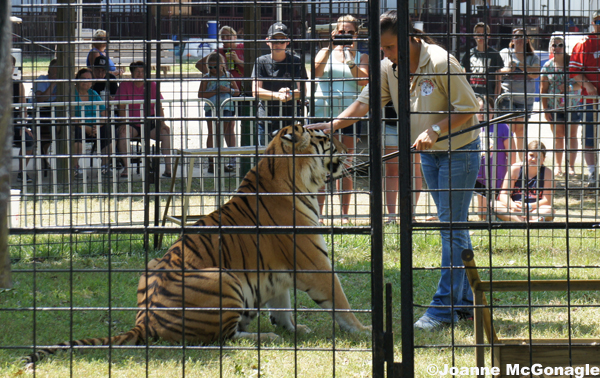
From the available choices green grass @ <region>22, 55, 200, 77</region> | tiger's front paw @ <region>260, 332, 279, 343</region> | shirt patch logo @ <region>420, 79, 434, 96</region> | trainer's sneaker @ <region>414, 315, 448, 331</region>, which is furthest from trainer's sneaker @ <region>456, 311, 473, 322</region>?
green grass @ <region>22, 55, 200, 77</region>

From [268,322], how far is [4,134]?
3102 mm

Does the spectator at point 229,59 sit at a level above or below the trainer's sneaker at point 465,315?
above

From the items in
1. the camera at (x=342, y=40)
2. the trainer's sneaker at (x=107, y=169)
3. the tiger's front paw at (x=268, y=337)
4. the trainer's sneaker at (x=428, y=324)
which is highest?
the camera at (x=342, y=40)

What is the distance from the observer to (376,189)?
2.83m

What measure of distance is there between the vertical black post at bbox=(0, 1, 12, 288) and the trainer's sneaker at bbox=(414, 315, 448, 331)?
2.97 metres

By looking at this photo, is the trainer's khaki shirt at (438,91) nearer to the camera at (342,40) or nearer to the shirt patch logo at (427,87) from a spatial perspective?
the shirt patch logo at (427,87)

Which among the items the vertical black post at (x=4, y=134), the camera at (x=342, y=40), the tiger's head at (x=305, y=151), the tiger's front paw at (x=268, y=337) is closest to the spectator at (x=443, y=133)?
the camera at (x=342, y=40)

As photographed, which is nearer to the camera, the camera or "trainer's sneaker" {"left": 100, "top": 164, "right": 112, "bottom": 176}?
"trainer's sneaker" {"left": 100, "top": 164, "right": 112, "bottom": 176}

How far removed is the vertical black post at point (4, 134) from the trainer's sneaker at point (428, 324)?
2.97 meters

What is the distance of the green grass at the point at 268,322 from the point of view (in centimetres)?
350

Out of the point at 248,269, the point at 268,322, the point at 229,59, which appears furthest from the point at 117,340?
the point at 229,59

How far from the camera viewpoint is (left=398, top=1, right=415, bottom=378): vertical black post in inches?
110

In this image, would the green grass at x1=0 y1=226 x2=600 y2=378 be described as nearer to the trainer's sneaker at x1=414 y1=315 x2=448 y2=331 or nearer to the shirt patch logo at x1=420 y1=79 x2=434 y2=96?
the trainer's sneaker at x1=414 y1=315 x2=448 y2=331

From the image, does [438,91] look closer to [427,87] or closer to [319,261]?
[427,87]
